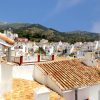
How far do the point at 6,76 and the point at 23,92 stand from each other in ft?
3.76

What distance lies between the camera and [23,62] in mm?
19562

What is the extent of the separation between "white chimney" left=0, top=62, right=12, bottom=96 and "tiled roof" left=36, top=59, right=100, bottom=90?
2855 millimetres

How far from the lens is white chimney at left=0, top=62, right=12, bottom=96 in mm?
14391

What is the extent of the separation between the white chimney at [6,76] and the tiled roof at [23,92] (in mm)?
362

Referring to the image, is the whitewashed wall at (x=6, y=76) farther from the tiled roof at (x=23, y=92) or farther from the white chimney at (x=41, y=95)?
the white chimney at (x=41, y=95)

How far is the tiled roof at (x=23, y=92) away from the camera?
13.8 meters

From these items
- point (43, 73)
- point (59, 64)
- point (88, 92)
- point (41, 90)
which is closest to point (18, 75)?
point (43, 73)

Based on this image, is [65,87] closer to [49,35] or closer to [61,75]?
[61,75]

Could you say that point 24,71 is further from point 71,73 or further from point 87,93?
point 87,93

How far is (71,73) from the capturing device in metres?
18.1

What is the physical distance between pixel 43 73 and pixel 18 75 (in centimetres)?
153

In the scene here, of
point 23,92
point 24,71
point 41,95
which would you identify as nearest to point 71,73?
point 24,71

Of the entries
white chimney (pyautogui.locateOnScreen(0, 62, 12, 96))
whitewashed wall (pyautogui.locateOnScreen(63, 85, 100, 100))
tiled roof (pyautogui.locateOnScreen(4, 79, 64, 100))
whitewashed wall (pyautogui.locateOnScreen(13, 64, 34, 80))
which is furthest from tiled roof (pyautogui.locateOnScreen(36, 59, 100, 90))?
white chimney (pyautogui.locateOnScreen(0, 62, 12, 96))

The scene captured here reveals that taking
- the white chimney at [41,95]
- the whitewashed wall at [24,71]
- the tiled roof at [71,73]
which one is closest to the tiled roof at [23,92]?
the whitewashed wall at [24,71]
